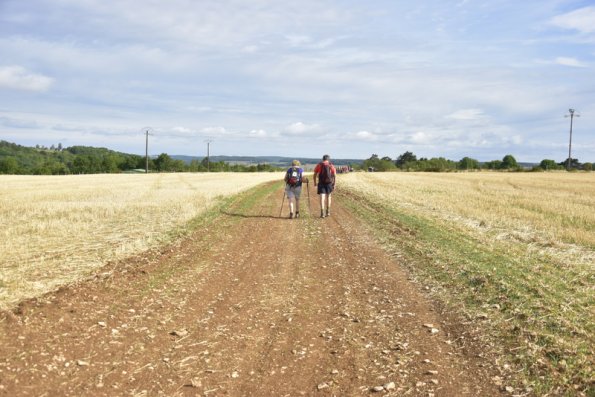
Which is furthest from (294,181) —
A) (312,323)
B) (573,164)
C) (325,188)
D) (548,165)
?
(573,164)

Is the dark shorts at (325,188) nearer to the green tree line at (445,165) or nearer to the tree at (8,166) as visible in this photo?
the green tree line at (445,165)

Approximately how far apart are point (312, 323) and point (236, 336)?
3.87 feet

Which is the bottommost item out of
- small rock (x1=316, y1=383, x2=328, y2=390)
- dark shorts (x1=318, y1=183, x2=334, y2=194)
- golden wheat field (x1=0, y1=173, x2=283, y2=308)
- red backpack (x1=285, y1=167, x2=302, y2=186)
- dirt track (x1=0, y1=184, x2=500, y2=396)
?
small rock (x1=316, y1=383, x2=328, y2=390)

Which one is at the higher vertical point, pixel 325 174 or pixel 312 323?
pixel 325 174

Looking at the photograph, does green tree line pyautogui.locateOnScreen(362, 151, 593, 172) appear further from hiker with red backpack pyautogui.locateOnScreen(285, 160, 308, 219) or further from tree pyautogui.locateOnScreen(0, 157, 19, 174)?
hiker with red backpack pyautogui.locateOnScreen(285, 160, 308, 219)

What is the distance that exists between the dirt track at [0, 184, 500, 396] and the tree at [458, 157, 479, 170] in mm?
139869

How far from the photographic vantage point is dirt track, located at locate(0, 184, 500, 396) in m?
5.19

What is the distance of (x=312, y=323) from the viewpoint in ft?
23.1

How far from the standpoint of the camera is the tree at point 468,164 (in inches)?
5570

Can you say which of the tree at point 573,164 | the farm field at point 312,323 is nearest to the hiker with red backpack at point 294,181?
the farm field at point 312,323

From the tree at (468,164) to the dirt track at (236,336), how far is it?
139869 mm

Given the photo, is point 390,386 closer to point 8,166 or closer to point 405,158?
point 8,166

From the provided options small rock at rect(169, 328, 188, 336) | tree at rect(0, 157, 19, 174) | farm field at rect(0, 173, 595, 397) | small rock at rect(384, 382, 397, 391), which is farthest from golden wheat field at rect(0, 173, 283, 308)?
tree at rect(0, 157, 19, 174)

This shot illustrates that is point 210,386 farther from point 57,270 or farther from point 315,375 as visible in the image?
point 57,270
